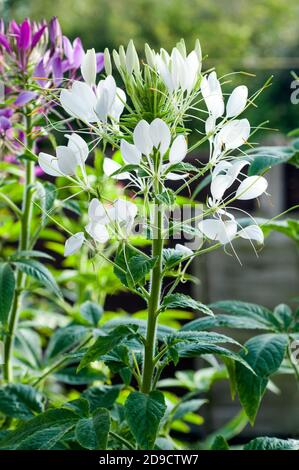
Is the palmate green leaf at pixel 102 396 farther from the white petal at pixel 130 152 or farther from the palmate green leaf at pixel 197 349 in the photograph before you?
the white petal at pixel 130 152

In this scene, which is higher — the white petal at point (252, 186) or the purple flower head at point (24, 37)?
the purple flower head at point (24, 37)

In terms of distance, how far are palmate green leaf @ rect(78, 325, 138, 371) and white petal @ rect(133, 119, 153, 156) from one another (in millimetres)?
185

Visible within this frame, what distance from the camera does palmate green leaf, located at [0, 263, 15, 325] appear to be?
2.81 feet

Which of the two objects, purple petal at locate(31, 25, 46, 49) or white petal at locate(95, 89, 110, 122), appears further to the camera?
purple petal at locate(31, 25, 46, 49)

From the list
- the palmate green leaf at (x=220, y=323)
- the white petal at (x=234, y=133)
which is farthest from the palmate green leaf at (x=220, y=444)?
the white petal at (x=234, y=133)

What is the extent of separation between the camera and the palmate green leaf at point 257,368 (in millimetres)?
786

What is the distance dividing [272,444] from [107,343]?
0.73 feet

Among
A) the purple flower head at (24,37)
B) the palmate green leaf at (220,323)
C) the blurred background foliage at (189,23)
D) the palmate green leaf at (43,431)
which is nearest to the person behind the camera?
the palmate green leaf at (43,431)

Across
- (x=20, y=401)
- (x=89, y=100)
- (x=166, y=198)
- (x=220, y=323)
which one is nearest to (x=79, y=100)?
(x=89, y=100)

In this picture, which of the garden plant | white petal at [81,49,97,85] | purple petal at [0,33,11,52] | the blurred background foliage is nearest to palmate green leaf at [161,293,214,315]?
the garden plant

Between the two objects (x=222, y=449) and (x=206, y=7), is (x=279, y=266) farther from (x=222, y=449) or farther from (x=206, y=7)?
(x=206, y=7)

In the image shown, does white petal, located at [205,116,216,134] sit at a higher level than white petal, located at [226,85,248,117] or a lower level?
lower

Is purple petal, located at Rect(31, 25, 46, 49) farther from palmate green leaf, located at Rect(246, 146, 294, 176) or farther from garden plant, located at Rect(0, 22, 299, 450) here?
palmate green leaf, located at Rect(246, 146, 294, 176)

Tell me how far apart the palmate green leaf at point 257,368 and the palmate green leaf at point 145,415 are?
0.12 meters
